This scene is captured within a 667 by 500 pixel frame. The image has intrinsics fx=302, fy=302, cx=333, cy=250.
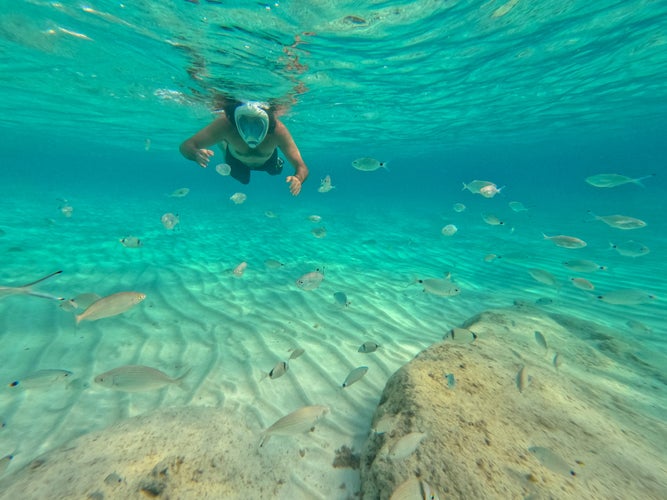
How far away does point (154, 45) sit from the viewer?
11.4 meters

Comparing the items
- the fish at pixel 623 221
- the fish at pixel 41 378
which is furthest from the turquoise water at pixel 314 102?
the fish at pixel 623 221

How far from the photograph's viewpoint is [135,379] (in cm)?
297

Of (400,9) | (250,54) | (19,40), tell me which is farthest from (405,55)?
(19,40)

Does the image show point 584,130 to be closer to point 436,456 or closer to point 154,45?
point 154,45

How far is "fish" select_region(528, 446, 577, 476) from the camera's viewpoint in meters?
2.35

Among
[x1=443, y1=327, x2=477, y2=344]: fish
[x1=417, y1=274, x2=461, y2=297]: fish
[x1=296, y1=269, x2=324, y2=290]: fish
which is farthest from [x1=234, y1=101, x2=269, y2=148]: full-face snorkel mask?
[x1=443, y1=327, x2=477, y2=344]: fish

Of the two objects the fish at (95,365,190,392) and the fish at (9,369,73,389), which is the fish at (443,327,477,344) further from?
the fish at (9,369,73,389)

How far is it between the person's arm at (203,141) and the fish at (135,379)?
403cm

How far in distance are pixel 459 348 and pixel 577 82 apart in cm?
2017

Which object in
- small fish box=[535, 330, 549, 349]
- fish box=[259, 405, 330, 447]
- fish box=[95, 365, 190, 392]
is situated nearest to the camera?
fish box=[259, 405, 330, 447]

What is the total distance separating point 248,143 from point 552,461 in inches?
257

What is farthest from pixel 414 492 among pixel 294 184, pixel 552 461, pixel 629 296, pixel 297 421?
pixel 629 296

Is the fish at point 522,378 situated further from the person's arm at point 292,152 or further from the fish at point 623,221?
the fish at point 623,221

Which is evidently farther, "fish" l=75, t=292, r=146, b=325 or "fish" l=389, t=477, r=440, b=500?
"fish" l=75, t=292, r=146, b=325
